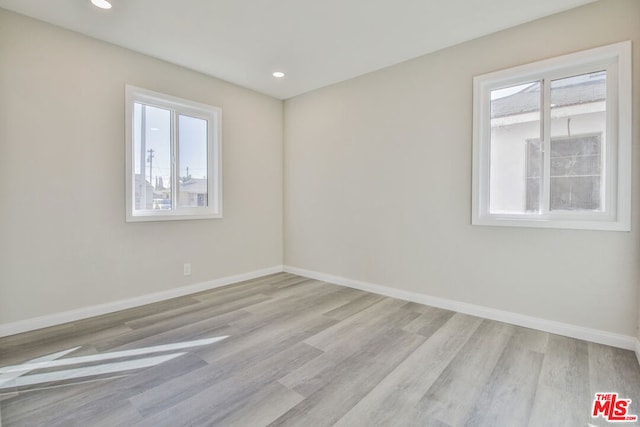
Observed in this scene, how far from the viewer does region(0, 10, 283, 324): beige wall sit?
2.50 meters

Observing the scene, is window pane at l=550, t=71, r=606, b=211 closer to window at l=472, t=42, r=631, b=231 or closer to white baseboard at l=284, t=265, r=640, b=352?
window at l=472, t=42, r=631, b=231

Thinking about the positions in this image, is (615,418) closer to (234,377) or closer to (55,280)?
(234,377)

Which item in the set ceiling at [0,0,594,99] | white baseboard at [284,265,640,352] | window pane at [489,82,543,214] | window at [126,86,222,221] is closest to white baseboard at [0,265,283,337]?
window at [126,86,222,221]

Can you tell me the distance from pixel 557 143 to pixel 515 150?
305 millimetres

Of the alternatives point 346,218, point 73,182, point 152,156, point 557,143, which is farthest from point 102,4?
point 557,143

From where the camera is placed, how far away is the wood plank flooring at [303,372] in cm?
160

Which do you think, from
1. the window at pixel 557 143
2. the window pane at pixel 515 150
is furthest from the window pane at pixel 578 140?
the window pane at pixel 515 150

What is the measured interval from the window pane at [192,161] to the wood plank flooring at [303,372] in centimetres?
139

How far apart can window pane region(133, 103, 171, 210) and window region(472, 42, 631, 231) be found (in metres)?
3.32

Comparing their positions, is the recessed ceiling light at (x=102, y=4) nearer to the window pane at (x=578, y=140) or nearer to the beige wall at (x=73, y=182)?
the beige wall at (x=73, y=182)

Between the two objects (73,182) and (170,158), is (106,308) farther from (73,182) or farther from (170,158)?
(170,158)

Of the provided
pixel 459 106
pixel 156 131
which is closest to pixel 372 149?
pixel 459 106

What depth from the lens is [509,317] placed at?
2756 mm

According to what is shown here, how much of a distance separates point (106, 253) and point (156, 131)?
141cm
